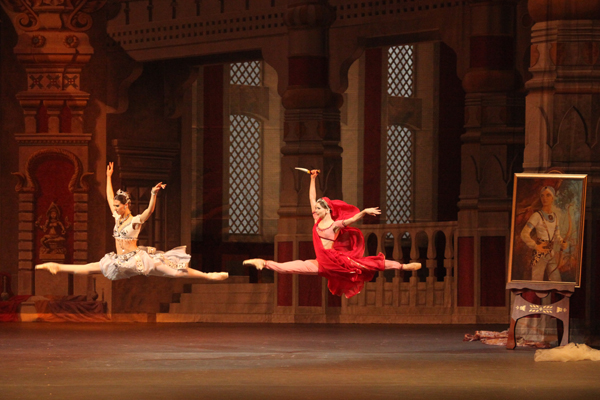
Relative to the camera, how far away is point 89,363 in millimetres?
10586

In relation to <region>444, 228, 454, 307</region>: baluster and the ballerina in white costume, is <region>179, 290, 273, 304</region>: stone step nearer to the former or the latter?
<region>444, 228, 454, 307</region>: baluster

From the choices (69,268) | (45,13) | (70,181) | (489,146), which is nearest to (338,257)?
(69,268)

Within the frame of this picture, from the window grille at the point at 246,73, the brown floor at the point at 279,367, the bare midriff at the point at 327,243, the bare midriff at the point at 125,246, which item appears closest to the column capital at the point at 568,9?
the bare midriff at the point at 327,243

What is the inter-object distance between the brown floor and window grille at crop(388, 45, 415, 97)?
221 inches

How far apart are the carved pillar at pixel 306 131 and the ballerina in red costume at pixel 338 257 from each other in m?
2.62

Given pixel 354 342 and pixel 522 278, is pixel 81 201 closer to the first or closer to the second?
pixel 354 342

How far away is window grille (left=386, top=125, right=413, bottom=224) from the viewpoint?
61.6 feet

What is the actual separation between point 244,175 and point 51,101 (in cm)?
319

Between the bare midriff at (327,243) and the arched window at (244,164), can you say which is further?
the arched window at (244,164)

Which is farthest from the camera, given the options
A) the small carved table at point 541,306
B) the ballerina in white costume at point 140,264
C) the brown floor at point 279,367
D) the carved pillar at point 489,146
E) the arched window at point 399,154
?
the arched window at point 399,154

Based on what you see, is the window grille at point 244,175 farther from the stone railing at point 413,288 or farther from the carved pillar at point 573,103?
the carved pillar at point 573,103

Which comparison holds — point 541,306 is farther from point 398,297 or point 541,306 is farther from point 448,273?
point 398,297

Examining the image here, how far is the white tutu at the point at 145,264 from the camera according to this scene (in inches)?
483

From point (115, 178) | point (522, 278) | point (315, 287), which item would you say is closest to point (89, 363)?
point (522, 278)
